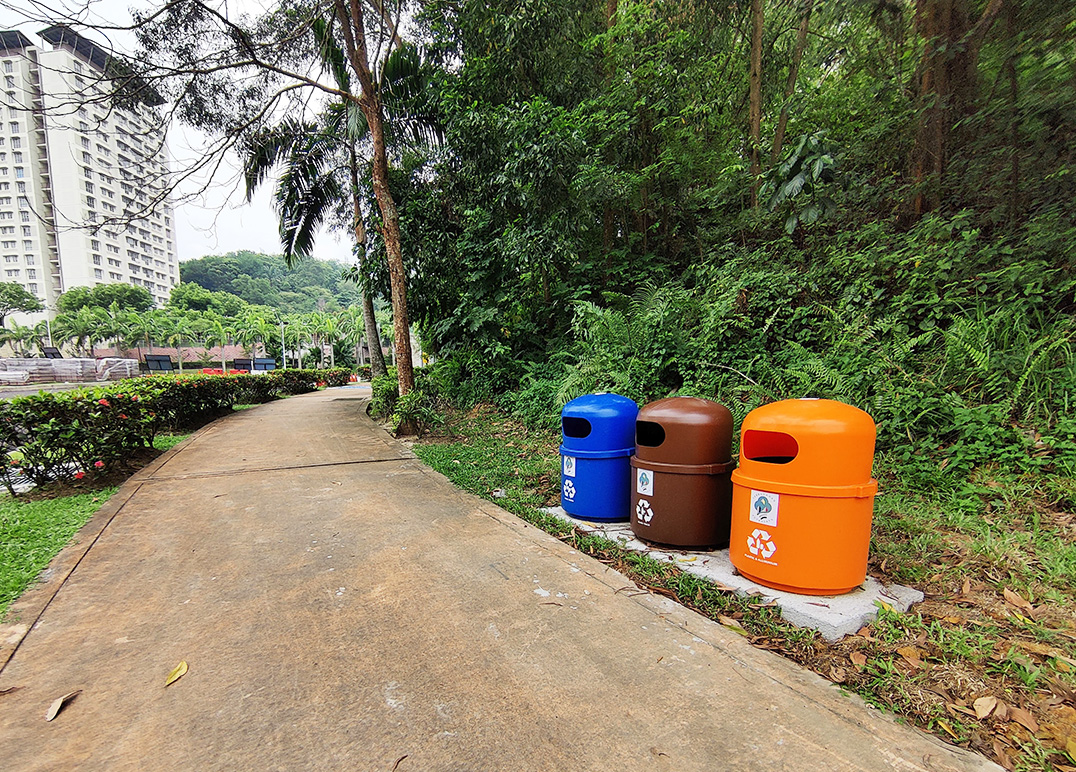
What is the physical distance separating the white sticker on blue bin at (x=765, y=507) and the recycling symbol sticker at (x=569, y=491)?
1703 millimetres

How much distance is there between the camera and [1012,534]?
3.22m

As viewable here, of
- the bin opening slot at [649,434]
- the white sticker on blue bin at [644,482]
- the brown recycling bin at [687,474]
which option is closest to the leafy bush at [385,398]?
the bin opening slot at [649,434]

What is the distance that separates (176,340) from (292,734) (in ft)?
240

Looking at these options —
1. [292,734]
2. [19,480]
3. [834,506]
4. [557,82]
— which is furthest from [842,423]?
[557,82]

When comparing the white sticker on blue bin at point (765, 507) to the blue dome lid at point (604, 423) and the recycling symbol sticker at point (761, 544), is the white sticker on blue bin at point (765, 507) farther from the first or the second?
the blue dome lid at point (604, 423)

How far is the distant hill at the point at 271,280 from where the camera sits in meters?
96.7

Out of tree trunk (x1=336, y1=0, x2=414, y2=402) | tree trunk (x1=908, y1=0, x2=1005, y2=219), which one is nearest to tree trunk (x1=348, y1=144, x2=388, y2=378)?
tree trunk (x1=336, y1=0, x2=414, y2=402)

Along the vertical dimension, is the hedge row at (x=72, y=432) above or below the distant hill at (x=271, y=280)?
below

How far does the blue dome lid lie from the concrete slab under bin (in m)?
0.99

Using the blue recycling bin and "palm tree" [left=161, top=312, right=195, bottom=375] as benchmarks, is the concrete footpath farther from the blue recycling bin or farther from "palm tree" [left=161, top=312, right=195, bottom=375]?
"palm tree" [left=161, top=312, right=195, bottom=375]

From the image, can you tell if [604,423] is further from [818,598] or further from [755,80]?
[755,80]

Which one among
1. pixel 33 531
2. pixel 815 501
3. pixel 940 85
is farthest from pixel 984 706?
pixel 940 85

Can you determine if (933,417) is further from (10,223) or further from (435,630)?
(10,223)

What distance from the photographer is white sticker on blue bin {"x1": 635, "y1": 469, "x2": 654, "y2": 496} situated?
353cm
